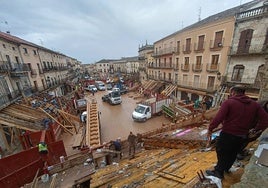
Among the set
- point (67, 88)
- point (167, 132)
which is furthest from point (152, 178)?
point (67, 88)

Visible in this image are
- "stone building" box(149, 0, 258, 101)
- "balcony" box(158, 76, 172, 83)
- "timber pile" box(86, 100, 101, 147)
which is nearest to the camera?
"timber pile" box(86, 100, 101, 147)

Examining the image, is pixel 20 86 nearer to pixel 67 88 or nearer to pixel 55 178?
pixel 55 178

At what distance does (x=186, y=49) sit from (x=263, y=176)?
64.5 ft

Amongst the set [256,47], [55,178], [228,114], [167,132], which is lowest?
[55,178]

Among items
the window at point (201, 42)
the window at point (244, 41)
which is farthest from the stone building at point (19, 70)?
the window at point (244, 41)

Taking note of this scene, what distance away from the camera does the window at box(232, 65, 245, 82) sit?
1311 cm

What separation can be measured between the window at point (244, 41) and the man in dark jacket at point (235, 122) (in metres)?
14.1

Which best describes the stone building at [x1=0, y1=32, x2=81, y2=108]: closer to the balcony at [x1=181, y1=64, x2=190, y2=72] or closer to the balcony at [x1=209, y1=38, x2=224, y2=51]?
the balcony at [x1=181, y1=64, x2=190, y2=72]

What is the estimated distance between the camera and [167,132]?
7898 mm

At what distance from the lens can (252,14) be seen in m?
11.7

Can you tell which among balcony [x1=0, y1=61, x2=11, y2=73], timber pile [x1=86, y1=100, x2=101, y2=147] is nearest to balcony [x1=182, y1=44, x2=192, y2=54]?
timber pile [x1=86, y1=100, x2=101, y2=147]

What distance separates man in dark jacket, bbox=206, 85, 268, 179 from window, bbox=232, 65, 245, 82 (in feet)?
46.5

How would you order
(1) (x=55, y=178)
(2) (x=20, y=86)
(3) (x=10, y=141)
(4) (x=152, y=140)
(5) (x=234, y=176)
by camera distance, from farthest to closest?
(2) (x=20, y=86) → (3) (x=10, y=141) → (4) (x=152, y=140) → (1) (x=55, y=178) → (5) (x=234, y=176)

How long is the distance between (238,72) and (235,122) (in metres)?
14.8
